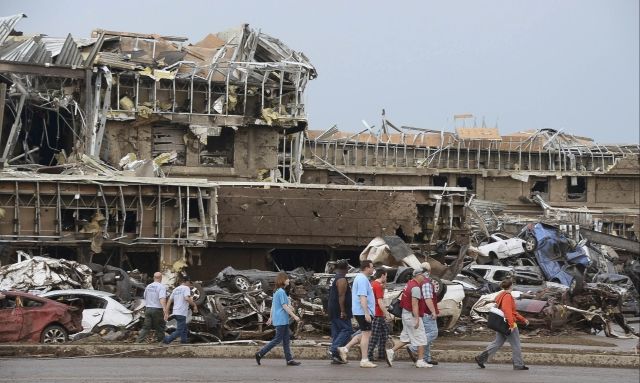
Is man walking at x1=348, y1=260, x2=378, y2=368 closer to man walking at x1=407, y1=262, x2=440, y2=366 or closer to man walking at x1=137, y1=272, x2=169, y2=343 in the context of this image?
man walking at x1=407, y1=262, x2=440, y2=366

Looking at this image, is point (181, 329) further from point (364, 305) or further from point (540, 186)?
point (540, 186)

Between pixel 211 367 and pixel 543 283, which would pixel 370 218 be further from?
pixel 211 367

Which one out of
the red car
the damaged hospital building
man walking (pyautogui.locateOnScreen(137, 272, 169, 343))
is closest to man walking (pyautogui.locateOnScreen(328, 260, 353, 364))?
man walking (pyautogui.locateOnScreen(137, 272, 169, 343))

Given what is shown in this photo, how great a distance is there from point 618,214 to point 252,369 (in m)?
42.9

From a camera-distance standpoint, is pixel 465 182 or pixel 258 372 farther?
pixel 465 182

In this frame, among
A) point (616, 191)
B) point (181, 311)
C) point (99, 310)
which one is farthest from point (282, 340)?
point (616, 191)

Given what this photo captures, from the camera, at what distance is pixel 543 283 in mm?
36188

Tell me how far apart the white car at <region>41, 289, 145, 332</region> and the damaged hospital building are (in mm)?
8876

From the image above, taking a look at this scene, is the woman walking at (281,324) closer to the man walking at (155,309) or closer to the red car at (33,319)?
the man walking at (155,309)

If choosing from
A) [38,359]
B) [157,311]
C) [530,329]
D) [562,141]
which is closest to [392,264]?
[530,329]

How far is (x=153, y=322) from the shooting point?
2228 cm

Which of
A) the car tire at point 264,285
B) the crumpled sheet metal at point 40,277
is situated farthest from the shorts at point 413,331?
the crumpled sheet metal at point 40,277

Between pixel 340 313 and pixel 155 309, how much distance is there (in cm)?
491

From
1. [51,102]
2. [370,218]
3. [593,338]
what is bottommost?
[593,338]
